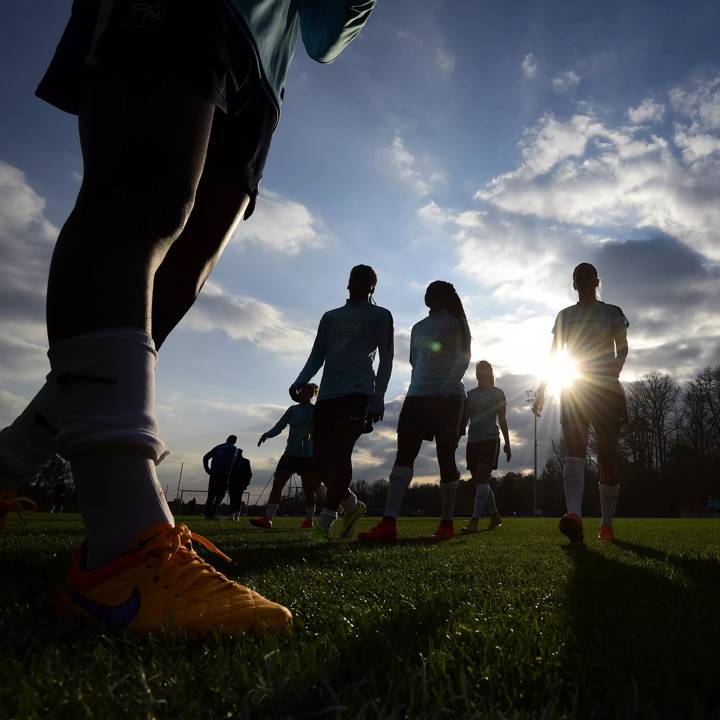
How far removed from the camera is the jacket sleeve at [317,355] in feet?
21.9

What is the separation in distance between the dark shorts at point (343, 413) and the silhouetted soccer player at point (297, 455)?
13.3ft

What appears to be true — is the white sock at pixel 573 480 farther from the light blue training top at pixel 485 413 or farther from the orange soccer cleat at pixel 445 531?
the light blue training top at pixel 485 413

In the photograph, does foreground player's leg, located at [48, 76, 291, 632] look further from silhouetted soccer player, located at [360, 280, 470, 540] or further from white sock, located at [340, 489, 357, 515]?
white sock, located at [340, 489, 357, 515]

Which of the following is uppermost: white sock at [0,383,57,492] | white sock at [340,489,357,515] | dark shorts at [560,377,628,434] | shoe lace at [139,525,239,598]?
dark shorts at [560,377,628,434]

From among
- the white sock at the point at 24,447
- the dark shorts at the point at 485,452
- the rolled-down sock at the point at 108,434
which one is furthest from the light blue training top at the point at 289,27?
the dark shorts at the point at 485,452

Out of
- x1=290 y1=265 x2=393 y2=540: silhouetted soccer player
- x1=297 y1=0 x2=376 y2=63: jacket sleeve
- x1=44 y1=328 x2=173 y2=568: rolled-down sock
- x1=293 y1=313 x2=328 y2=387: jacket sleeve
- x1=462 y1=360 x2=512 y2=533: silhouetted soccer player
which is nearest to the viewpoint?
x1=44 y1=328 x2=173 y2=568: rolled-down sock

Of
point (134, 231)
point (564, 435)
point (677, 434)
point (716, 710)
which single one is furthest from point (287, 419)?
point (677, 434)

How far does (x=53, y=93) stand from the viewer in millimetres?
2002

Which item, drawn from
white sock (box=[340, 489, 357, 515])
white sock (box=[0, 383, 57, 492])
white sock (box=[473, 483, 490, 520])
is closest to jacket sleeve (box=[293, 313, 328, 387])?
white sock (box=[340, 489, 357, 515])

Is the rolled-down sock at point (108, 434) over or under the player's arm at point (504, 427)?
under

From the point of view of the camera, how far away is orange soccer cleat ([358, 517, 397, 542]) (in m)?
5.52

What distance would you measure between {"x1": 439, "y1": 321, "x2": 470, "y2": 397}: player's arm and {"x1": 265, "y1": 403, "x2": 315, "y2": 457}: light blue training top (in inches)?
181

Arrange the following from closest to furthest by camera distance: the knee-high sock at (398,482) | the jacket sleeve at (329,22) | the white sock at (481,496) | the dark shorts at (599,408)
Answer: the jacket sleeve at (329,22), the dark shorts at (599,408), the knee-high sock at (398,482), the white sock at (481,496)

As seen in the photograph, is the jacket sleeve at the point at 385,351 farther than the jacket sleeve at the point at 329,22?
Yes
